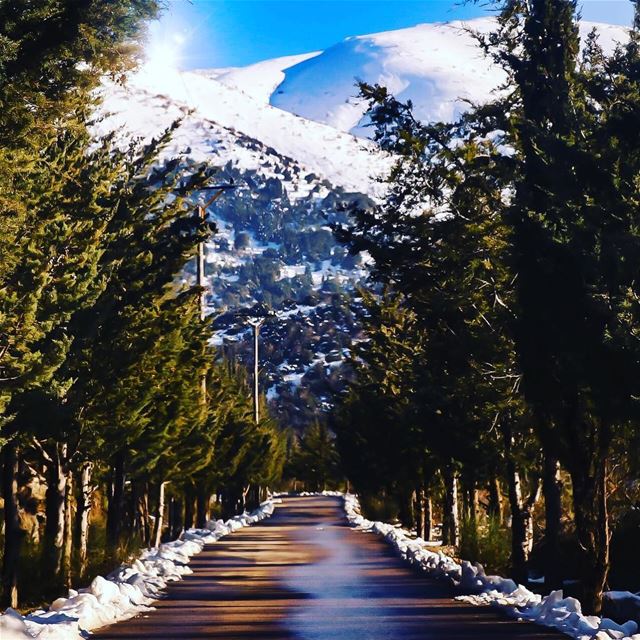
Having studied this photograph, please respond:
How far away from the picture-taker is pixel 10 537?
19344 mm

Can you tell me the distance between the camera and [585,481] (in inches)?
672

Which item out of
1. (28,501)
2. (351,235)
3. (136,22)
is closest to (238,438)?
(28,501)

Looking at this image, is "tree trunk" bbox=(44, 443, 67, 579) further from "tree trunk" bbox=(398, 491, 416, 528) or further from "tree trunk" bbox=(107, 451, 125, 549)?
"tree trunk" bbox=(398, 491, 416, 528)

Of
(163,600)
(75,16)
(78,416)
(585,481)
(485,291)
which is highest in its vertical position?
(75,16)

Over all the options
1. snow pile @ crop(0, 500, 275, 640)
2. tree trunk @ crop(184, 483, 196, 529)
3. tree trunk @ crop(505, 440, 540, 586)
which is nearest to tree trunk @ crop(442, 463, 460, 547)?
tree trunk @ crop(505, 440, 540, 586)

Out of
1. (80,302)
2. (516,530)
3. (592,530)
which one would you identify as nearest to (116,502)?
(516,530)

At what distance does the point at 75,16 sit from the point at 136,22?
1.27m

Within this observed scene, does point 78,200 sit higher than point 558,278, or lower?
higher

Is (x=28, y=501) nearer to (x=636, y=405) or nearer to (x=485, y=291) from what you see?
(x=485, y=291)

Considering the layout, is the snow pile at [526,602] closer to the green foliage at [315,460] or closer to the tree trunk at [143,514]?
the tree trunk at [143,514]

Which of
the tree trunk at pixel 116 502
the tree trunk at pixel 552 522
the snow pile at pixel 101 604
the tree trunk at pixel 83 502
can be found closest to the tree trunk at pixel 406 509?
the tree trunk at pixel 116 502

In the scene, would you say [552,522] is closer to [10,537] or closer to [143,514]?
[10,537]

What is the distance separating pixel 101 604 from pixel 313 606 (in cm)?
321

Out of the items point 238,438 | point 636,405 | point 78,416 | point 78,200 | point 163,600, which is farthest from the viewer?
point 238,438
